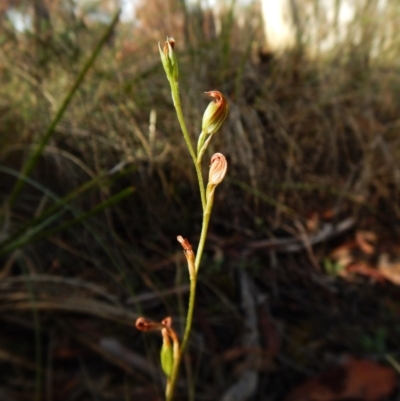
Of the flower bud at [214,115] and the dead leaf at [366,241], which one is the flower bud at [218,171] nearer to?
the flower bud at [214,115]

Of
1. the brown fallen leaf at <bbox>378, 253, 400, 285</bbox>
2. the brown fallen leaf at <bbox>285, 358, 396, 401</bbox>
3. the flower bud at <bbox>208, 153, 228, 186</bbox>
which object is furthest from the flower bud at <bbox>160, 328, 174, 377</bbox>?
the brown fallen leaf at <bbox>378, 253, 400, 285</bbox>

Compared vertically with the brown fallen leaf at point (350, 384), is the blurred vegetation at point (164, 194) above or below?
above

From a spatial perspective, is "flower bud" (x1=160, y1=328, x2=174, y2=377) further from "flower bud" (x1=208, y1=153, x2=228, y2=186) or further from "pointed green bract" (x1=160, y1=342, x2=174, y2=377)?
"flower bud" (x1=208, y1=153, x2=228, y2=186)

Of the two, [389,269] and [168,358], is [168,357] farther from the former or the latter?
[389,269]

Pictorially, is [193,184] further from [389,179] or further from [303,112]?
[389,179]

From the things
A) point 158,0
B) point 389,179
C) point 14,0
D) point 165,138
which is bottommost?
point 389,179

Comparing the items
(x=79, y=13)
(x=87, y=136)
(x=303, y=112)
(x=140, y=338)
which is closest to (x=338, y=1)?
(x=303, y=112)

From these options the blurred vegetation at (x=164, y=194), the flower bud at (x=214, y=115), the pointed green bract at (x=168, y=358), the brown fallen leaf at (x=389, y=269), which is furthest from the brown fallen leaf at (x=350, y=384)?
the flower bud at (x=214, y=115)

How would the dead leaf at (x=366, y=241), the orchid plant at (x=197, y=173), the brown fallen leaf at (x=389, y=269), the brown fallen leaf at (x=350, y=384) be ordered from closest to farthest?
the orchid plant at (x=197, y=173) < the brown fallen leaf at (x=350, y=384) < the brown fallen leaf at (x=389, y=269) < the dead leaf at (x=366, y=241)

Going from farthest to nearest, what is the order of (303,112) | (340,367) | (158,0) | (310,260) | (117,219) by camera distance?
(158,0) < (303,112) < (310,260) < (117,219) < (340,367)
